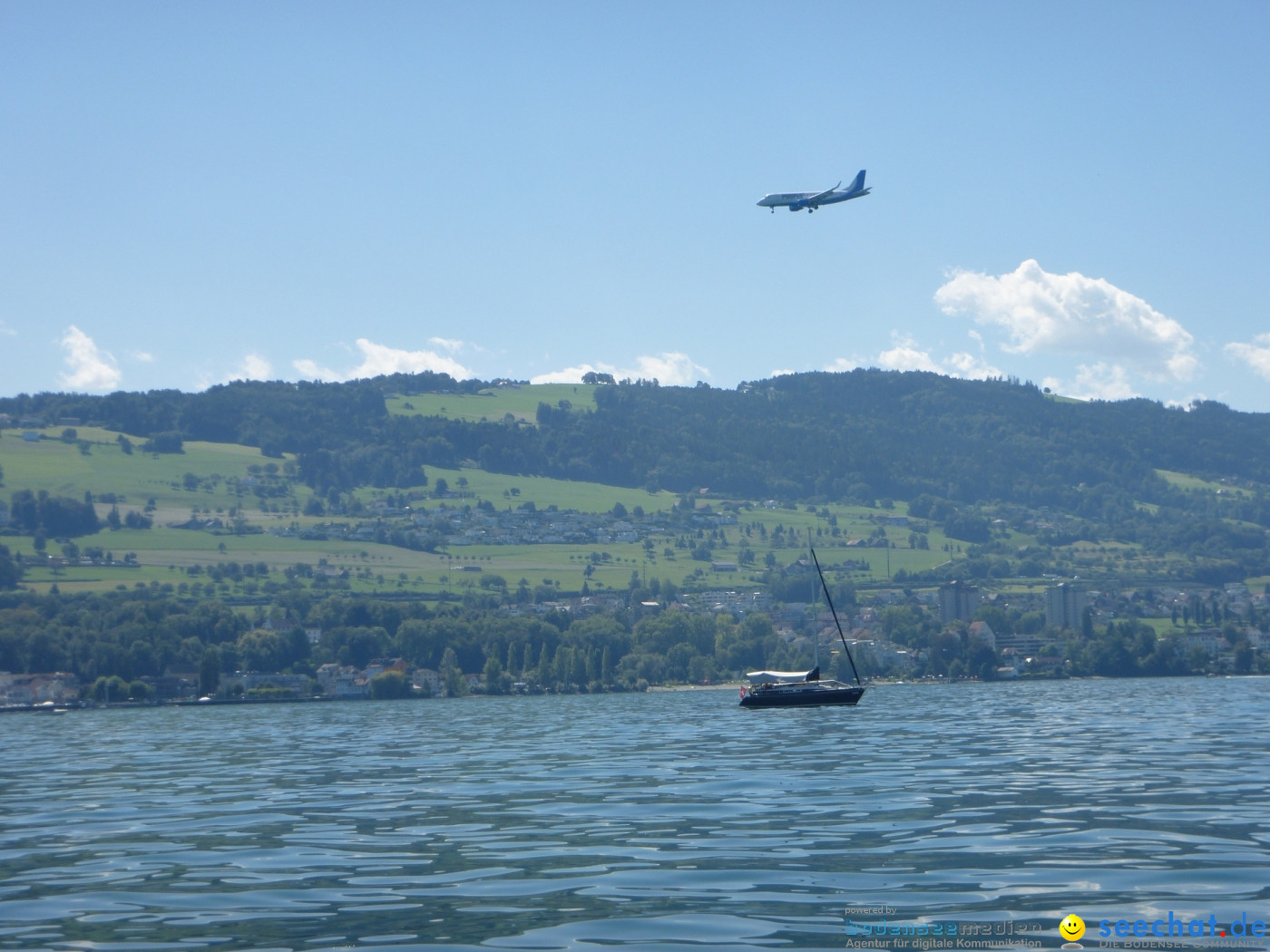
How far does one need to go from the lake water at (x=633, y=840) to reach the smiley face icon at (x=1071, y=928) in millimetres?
181

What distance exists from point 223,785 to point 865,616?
15817 cm

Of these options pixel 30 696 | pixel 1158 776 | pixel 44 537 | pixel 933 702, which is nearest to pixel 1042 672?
pixel 933 702

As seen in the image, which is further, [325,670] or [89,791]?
[325,670]

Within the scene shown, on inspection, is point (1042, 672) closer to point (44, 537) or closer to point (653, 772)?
point (653, 772)

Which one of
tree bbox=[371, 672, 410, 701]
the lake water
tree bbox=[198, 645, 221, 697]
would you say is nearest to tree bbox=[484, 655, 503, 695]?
tree bbox=[371, 672, 410, 701]

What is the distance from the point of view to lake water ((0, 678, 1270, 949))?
19031 mm

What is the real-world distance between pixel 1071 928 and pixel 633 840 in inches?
415

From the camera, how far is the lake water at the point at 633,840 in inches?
749

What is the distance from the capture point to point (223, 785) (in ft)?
132

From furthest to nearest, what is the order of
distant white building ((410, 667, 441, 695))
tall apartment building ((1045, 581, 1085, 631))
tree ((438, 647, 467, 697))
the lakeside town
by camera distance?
tall apartment building ((1045, 581, 1085, 631)), distant white building ((410, 667, 441, 695)), tree ((438, 647, 467, 697)), the lakeside town

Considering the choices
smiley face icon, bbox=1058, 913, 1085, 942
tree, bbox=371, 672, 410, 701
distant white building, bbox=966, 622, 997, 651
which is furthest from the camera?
distant white building, bbox=966, 622, 997, 651

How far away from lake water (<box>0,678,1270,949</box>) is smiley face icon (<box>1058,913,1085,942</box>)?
0.59 ft

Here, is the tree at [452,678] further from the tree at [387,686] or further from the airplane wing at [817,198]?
the airplane wing at [817,198]

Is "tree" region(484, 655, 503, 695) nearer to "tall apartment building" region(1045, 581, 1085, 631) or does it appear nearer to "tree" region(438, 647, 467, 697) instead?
"tree" region(438, 647, 467, 697)
